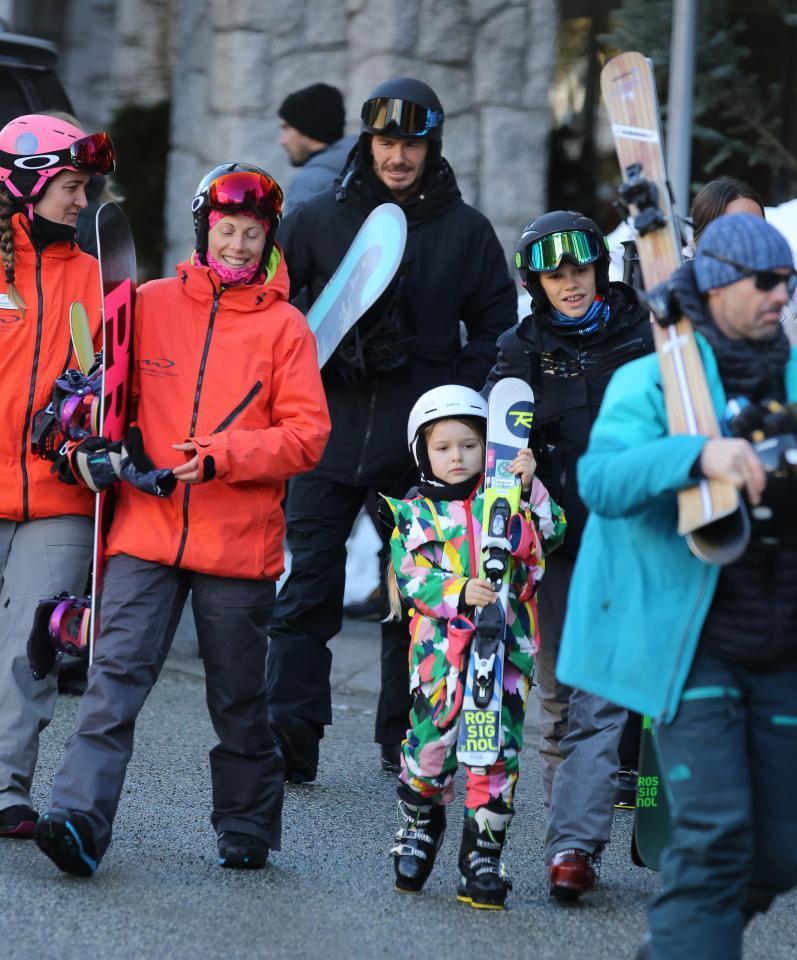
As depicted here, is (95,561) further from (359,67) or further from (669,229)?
(359,67)

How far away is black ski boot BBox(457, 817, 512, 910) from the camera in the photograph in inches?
173

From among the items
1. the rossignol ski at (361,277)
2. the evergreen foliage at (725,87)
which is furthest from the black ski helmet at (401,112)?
the evergreen foliage at (725,87)

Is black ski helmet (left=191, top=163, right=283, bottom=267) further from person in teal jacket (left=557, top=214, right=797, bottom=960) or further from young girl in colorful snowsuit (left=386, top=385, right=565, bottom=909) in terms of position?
person in teal jacket (left=557, top=214, right=797, bottom=960)

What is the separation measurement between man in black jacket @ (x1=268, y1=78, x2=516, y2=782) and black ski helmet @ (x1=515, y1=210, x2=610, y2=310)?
A: 2.46 feet

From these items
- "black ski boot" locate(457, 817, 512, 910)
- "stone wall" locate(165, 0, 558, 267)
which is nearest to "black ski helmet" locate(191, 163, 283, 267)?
"black ski boot" locate(457, 817, 512, 910)

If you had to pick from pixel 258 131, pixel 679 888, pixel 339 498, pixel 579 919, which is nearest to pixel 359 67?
pixel 258 131

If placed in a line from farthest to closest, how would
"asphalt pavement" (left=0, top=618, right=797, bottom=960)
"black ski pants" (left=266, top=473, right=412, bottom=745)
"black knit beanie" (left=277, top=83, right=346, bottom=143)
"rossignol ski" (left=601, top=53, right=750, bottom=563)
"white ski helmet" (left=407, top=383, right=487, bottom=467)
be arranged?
"black knit beanie" (left=277, top=83, right=346, bottom=143)
"black ski pants" (left=266, top=473, right=412, bottom=745)
"white ski helmet" (left=407, top=383, right=487, bottom=467)
"asphalt pavement" (left=0, top=618, right=797, bottom=960)
"rossignol ski" (left=601, top=53, right=750, bottom=563)

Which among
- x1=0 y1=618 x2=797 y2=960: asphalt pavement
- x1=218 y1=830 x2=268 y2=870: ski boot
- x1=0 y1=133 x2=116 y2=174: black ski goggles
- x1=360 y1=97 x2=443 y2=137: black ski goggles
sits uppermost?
x1=360 y1=97 x2=443 y2=137: black ski goggles

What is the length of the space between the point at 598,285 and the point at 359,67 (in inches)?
263

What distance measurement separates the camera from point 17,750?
481cm

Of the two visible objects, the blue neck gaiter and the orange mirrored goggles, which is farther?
the orange mirrored goggles

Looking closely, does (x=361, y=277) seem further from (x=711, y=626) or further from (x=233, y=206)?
(x=711, y=626)

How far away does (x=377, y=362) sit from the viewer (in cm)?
551

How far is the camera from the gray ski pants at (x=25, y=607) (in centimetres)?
480
